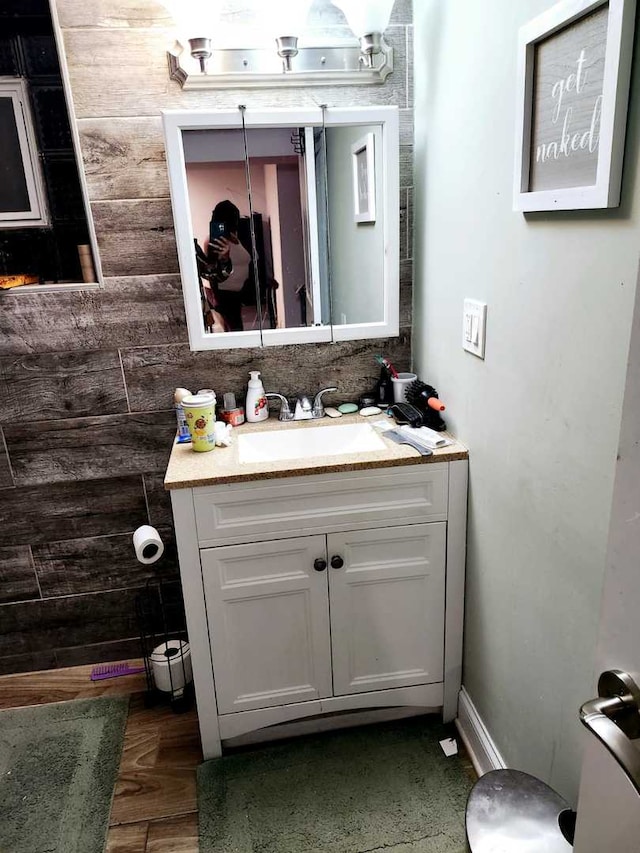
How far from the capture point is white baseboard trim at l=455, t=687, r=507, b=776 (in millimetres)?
1534

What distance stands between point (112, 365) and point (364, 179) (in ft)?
3.08

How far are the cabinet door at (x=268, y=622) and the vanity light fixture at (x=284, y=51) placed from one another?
126 centimetres

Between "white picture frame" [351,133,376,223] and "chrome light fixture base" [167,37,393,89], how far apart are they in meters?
0.17

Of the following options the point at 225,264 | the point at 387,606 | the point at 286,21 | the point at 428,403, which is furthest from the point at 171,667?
the point at 286,21

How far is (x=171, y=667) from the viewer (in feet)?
6.10

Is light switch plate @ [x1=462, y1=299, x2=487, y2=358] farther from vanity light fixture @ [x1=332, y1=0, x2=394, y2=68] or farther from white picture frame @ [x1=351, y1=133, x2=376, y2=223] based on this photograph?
vanity light fixture @ [x1=332, y1=0, x2=394, y2=68]

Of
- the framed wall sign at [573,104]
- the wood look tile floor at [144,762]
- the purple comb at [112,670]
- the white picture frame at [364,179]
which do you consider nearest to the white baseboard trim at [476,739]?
the wood look tile floor at [144,762]

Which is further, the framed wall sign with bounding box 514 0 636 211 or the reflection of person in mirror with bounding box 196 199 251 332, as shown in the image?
the reflection of person in mirror with bounding box 196 199 251 332

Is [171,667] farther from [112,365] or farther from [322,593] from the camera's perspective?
[112,365]

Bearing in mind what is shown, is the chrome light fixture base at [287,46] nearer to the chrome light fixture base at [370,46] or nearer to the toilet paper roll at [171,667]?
the chrome light fixture base at [370,46]

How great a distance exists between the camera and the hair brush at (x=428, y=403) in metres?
1.69

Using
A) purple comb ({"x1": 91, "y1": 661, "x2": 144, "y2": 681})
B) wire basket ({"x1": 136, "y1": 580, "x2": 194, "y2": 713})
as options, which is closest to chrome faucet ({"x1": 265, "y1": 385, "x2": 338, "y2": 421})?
wire basket ({"x1": 136, "y1": 580, "x2": 194, "y2": 713})

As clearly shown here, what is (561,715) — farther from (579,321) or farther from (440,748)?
(579,321)

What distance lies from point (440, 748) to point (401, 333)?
4.06ft
